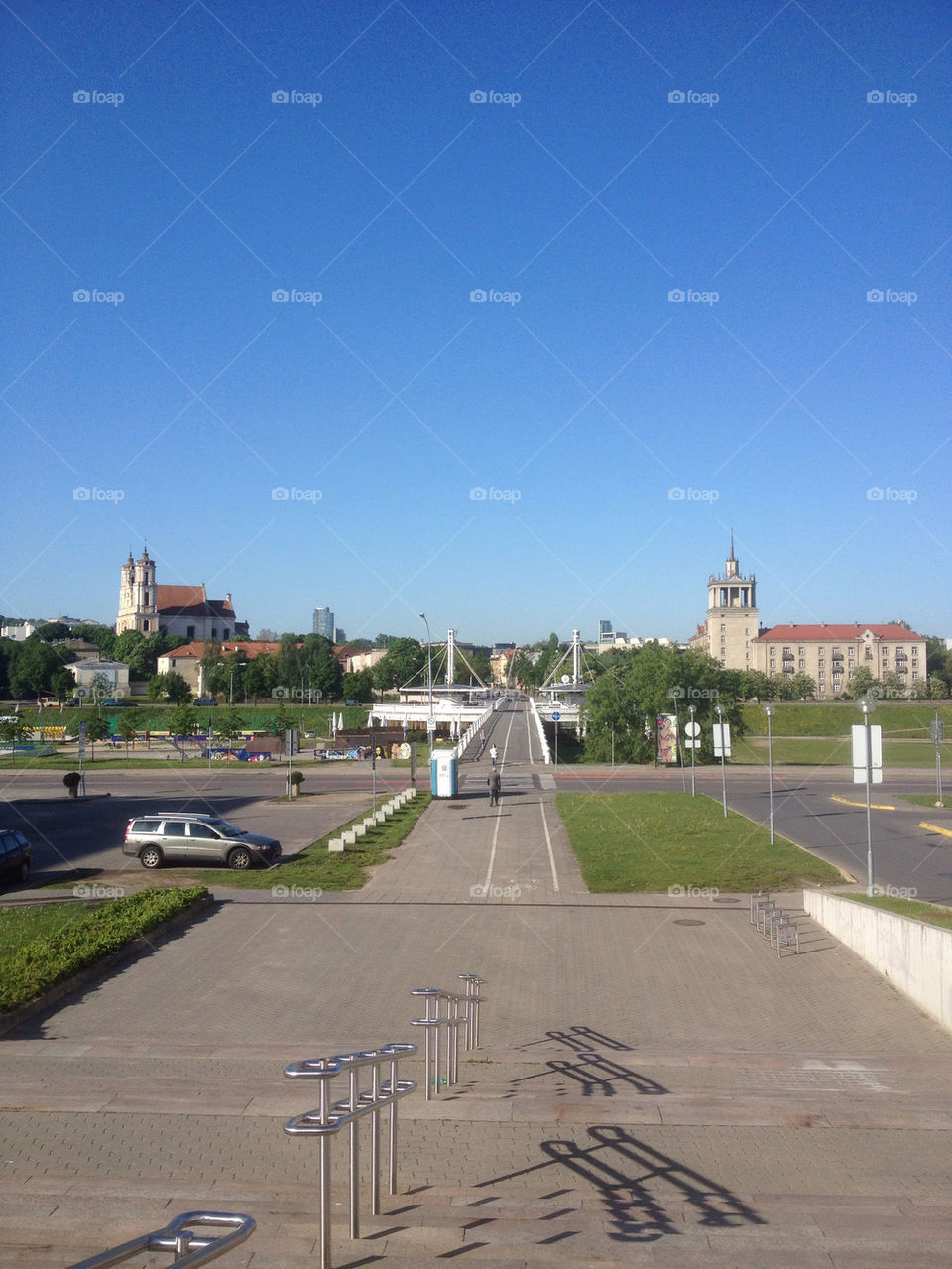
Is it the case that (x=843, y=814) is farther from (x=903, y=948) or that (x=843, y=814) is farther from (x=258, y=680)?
(x=258, y=680)

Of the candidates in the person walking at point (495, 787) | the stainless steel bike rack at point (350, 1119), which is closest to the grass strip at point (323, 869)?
the person walking at point (495, 787)

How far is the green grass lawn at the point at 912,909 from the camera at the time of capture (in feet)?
39.1

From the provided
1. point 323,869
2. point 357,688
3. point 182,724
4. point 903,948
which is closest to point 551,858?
point 323,869

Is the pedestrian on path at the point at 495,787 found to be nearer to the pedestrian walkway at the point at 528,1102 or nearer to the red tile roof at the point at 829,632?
the pedestrian walkway at the point at 528,1102

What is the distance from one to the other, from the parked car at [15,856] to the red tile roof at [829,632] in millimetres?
117788

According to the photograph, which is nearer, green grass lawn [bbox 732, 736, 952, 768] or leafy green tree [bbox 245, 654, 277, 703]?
green grass lawn [bbox 732, 736, 952, 768]

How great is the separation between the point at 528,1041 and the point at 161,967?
552 centimetres

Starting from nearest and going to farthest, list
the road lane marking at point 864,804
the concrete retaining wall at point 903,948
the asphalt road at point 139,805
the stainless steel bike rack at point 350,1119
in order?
the stainless steel bike rack at point 350,1119 → the concrete retaining wall at point 903,948 → the asphalt road at point 139,805 → the road lane marking at point 864,804

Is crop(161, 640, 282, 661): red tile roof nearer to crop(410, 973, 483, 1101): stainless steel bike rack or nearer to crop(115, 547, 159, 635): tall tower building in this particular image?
crop(115, 547, 159, 635): tall tower building

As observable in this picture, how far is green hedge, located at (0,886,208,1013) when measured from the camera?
1112 centimetres

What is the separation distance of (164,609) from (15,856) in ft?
446

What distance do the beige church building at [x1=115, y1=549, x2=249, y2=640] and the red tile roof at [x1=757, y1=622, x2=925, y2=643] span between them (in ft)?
263

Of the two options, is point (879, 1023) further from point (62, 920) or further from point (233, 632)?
point (233, 632)

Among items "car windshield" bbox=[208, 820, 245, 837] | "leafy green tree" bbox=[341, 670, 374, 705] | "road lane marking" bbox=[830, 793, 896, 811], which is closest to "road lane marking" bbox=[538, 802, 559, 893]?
"car windshield" bbox=[208, 820, 245, 837]
